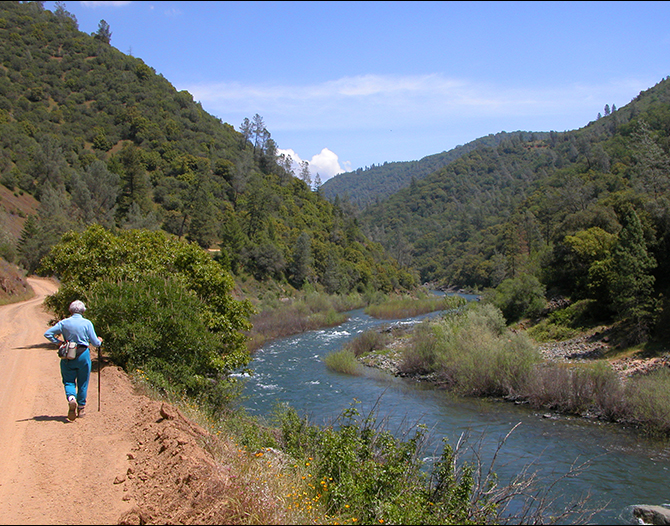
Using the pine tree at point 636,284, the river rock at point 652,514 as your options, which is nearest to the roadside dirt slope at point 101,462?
the river rock at point 652,514

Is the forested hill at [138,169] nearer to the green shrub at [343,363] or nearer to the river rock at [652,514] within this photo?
the green shrub at [343,363]

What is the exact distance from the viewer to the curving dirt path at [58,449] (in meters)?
6.08

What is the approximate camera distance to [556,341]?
38.6 meters

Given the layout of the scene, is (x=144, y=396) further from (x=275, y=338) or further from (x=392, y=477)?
(x=275, y=338)

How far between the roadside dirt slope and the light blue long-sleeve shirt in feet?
5.29

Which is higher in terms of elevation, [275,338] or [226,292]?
[226,292]

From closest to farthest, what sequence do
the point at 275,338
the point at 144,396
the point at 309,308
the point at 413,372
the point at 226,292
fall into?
the point at 144,396
the point at 226,292
the point at 413,372
the point at 275,338
the point at 309,308

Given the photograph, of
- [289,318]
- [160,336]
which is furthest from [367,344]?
[160,336]

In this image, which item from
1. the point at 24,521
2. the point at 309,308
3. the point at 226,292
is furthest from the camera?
the point at 309,308

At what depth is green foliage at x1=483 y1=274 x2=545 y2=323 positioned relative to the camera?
4525 centimetres

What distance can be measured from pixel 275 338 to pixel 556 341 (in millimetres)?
24466

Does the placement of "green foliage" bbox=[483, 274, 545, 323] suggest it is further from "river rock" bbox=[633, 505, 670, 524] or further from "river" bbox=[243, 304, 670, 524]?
"river rock" bbox=[633, 505, 670, 524]

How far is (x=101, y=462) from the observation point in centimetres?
754

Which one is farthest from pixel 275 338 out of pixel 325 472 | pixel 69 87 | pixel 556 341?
pixel 69 87
